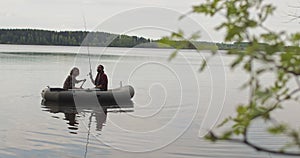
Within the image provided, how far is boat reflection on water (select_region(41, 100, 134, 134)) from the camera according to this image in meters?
19.7

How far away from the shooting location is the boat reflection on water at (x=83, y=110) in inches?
774

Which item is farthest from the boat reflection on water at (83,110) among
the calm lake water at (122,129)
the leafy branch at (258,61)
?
the leafy branch at (258,61)

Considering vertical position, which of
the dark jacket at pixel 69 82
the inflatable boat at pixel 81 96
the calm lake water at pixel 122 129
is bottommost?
the calm lake water at pixel 122 129

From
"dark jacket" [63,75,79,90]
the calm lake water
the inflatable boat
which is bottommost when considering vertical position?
the calm lake water

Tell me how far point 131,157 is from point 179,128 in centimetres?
526

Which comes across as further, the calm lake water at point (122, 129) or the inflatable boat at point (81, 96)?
the inflatable boat at point (81, 96)

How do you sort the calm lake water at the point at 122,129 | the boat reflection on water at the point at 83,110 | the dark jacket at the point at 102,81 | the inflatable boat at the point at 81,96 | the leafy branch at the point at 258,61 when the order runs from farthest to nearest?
the inflatable boat at the point at 81,96
the dark jacket at the point at 102,81
the boat reflection on water at the point at 83,110
the calm lake water at the point at 122,129
the leafy branch at the point at 258,61

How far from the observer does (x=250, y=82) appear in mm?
2055

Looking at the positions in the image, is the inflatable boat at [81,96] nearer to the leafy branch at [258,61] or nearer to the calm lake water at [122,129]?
the calm lake water at [122,129]

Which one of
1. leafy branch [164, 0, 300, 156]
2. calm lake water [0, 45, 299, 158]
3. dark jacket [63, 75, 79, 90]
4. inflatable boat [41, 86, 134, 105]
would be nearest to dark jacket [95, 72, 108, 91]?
inflatable boat [41, 86, 134, 105]

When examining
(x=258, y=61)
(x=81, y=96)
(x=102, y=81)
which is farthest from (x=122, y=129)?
(x=258, y=61)

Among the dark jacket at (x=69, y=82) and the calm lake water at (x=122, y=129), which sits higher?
the dark jacket at (x=69, y=82)

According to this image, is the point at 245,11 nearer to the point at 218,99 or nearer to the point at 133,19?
the point at 133,19

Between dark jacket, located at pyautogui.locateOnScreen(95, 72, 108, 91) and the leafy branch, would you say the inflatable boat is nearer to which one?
dark jacket, located at pyautogui.locateOnScreen(95, 72, 108, 91)
